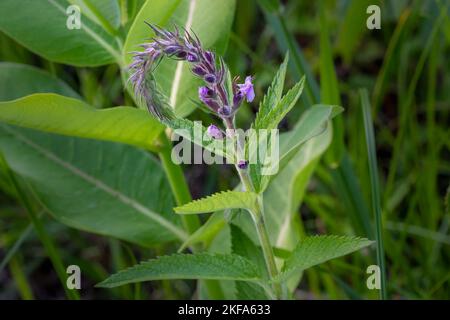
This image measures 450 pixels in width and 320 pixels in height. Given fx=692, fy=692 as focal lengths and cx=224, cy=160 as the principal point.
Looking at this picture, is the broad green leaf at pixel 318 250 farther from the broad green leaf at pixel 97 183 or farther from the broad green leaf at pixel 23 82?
the broad green leaf at pixel 23 82

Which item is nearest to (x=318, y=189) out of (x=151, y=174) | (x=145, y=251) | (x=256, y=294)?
(x=145, y=251)

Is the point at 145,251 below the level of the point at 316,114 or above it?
below

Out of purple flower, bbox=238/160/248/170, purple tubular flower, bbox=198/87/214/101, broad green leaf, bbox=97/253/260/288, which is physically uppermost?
purple tubular flower, bbox=198/87/214/101

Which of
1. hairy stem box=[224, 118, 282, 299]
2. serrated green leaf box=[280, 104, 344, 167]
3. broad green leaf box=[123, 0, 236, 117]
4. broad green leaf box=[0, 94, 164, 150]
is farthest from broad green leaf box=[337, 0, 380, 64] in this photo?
hairy stem box=[224, 118, 282, 299]

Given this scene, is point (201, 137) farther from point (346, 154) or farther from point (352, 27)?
point (352, 27)

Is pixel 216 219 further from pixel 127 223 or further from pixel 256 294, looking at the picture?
pixel 127 223

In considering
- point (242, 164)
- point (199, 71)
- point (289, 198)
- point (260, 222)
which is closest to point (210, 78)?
point (199, 71)

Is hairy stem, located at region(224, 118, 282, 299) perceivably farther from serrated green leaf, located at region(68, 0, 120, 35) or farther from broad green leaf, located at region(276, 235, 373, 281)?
serrated green leaf, located at region(68, 0, 120, 35)
